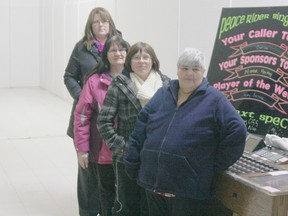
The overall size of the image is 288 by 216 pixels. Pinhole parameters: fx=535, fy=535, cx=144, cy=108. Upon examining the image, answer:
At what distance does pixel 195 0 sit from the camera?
4270 mm

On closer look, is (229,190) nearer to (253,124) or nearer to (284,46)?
(253,124)

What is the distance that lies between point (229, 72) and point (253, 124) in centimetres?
33

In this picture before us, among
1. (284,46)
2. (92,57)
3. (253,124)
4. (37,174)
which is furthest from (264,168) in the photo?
(37,174)

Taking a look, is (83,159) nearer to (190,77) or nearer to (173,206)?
(173,206)

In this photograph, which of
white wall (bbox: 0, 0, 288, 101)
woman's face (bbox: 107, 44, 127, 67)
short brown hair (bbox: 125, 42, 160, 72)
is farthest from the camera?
white wall (bbox: 0, 0, 288, 101)

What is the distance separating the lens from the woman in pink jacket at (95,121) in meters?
3.19

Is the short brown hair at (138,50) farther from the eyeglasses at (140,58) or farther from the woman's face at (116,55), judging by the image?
the woman's face at (116,55)

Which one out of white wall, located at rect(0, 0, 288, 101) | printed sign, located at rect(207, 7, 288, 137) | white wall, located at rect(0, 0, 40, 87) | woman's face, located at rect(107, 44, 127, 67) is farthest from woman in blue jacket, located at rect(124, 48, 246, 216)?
white wall, located at rect(0, 0, 40, 87)

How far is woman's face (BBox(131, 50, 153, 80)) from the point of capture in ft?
9.57

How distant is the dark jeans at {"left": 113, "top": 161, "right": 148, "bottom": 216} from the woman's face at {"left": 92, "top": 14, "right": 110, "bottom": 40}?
3.45 feet

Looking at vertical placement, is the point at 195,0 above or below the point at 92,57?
above

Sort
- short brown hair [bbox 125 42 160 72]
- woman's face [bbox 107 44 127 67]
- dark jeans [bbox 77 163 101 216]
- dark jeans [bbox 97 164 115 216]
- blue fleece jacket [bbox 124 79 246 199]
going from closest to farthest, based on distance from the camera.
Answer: blue fleece jacket [bbox 124 79 246 199] → short brown hair [bbox 125 42 160 72] → woman's face [bbox 107 44 127 67] → dark jeans [bbox 97 164 115 216] → dark jeans [bbox 77 163 101 216]

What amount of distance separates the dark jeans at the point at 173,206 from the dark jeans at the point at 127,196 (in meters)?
0.47

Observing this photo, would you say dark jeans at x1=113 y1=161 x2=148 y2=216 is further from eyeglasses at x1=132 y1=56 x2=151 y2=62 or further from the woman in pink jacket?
eyeglasses at x1=132 y1=56 x2=151 y2=62
